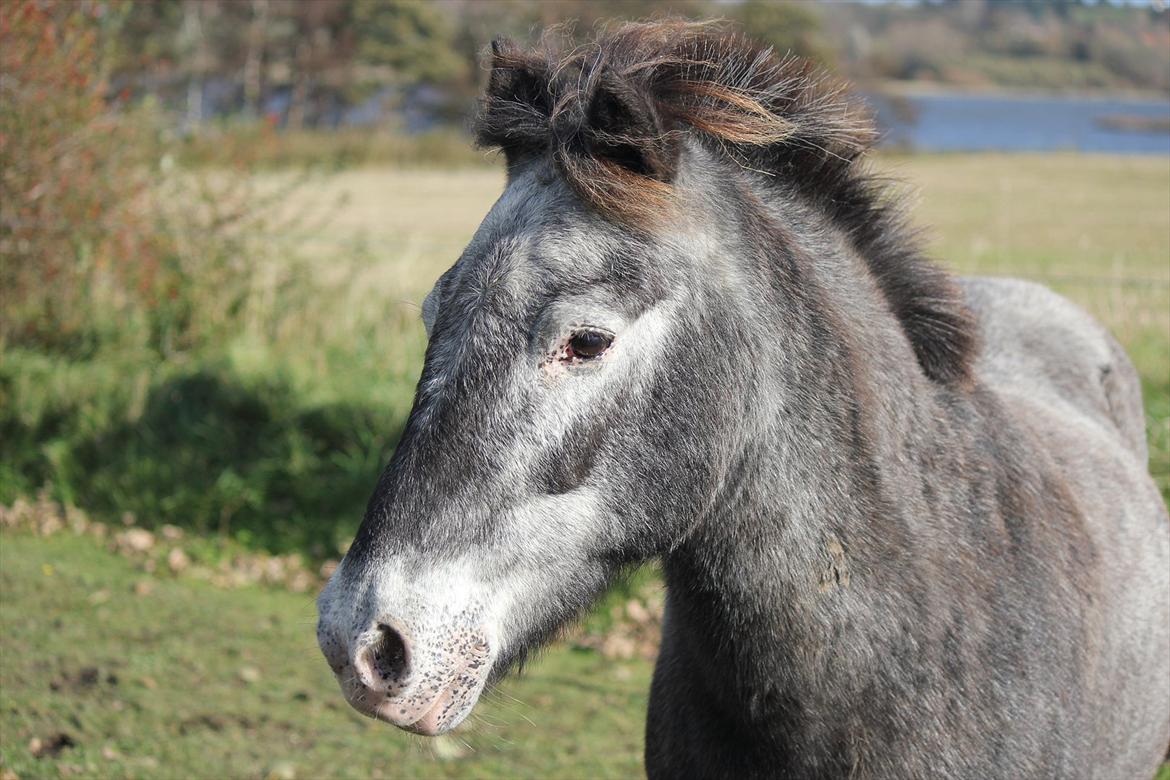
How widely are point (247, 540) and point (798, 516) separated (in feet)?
16.9

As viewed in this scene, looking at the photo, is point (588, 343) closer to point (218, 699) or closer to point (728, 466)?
point (728, 466)

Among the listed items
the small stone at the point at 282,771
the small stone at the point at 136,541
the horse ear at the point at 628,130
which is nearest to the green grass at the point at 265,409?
the small stone at the point at 136,541

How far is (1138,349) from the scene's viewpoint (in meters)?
8.11

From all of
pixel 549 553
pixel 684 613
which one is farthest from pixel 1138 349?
pixel 549 553

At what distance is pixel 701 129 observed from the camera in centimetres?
244

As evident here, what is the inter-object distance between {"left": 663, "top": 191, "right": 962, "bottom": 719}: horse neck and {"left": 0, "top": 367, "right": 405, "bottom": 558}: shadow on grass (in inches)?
178

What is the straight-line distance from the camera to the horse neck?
2422mm

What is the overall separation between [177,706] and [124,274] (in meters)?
5.03

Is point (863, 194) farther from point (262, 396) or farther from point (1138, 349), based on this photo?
point (1138, 349)

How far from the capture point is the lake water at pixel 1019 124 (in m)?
42.5

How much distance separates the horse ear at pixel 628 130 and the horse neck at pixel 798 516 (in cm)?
47

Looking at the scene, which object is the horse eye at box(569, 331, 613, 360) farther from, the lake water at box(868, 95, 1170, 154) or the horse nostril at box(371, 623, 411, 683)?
the lake water at box(868, 95, 1170, 154)

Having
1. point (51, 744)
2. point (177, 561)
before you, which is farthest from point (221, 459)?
point (51, 744)

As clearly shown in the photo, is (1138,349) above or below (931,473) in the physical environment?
below
